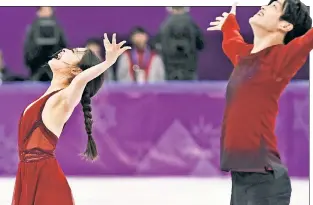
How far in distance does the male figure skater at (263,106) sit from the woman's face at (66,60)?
0.71 meters

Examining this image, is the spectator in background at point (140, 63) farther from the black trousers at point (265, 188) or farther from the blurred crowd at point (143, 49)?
the black trousers at point (265, 188)

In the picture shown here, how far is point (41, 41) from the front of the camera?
2967 mm

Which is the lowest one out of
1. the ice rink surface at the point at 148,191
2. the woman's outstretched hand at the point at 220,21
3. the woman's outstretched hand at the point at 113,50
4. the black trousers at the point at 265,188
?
the ice rink surface at the point at 148,191

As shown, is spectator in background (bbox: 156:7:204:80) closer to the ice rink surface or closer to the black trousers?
the ice rink surface

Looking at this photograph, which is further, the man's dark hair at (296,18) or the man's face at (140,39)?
the man's face at (140,39)

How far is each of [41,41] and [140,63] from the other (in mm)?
505

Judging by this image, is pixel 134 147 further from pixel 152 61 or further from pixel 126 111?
pixel 152 61

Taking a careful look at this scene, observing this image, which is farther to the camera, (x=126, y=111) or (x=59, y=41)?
(x=126, y=111)

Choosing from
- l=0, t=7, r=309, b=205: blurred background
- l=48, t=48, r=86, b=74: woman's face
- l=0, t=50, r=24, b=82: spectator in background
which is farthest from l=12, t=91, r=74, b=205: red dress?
l=0, t=50, r=24, b=82: spectator in background

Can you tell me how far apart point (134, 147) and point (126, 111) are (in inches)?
8.2

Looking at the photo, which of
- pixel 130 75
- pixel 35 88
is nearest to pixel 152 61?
pixel 130 75

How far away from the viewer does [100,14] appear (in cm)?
300

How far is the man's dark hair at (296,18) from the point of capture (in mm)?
2385

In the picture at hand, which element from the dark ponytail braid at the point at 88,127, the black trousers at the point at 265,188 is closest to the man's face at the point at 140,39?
the dark ponytail braid at the point at 88,127
